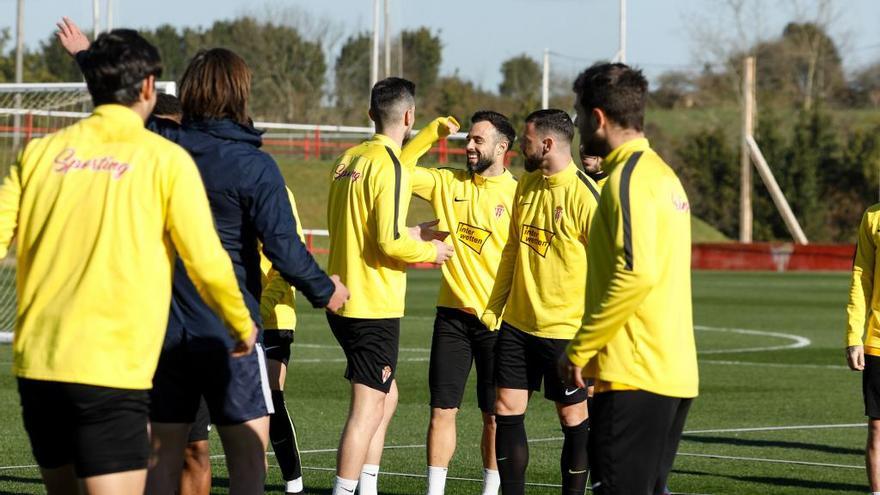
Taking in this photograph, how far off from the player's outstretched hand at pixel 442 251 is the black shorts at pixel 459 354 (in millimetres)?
894

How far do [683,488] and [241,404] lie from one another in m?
4.14

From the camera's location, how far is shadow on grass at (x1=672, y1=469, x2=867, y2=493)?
9289mm

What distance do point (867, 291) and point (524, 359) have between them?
2157 mm

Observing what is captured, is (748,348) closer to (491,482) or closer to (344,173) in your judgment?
(491,482)

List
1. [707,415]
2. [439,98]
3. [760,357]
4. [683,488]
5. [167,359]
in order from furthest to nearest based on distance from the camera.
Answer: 1. [439,98]
2. [760,357]
3. [707,415]
4. [683,488]
5. [167,359]

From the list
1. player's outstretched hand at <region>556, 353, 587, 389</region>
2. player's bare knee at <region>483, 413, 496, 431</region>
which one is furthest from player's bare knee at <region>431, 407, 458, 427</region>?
player's outstretched hand at <region>556, 353, 587, 389</region>

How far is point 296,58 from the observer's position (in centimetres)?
7194

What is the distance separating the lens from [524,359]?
7875 millimetres

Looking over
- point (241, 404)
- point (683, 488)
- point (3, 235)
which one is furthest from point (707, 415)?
point (3, 235)

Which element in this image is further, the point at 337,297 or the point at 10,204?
the point at 337,297

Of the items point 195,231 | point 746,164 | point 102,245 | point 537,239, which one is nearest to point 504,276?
point 537,239

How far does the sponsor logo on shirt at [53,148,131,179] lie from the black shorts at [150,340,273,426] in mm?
1060

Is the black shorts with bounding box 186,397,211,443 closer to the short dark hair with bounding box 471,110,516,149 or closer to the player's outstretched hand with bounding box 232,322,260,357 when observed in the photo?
the player's outstretched hand with bounding box 232,322,260,357

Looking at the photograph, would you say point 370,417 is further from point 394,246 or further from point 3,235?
point 3,235
